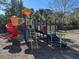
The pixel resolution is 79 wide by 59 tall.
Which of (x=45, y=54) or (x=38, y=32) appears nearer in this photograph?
(x=45, y=54)

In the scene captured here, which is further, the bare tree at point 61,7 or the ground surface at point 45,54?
the bare tree at point 61,7

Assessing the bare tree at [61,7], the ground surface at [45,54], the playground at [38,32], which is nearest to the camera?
the ground surface at [45,54]

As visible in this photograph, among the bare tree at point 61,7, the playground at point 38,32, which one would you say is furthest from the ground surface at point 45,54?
the bare tree at point 61,7

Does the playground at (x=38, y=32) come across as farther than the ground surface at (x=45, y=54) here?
Yes

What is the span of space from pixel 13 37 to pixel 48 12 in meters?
16.3

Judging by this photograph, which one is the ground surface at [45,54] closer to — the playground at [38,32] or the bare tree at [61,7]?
the playground at [38,32]

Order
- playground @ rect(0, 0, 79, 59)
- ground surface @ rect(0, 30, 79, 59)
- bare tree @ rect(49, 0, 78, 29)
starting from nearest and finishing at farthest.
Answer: ground surface @ rect(0, 30, 79, 59), playground @ rect(0, 0, 79, 59), bare tree @ rect(49, 0, 78, 29)

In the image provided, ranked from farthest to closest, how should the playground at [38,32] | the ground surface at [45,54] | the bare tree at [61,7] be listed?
the bare tree at [61,7] < the playground at [38,32] < the ground surface at [45,54]

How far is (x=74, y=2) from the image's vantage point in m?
25.1

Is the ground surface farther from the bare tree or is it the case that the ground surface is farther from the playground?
the bare tree

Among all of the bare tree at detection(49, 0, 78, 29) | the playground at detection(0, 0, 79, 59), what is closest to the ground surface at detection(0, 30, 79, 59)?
the playground at detection(0, 0, 79, 59)

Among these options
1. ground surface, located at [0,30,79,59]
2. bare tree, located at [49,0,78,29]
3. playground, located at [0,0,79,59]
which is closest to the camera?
A: ground surface, located at [0,30,79,59]

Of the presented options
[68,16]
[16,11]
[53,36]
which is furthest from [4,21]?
[68,16]

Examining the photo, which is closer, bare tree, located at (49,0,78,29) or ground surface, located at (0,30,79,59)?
ground surface, located at (0,30,79,59)
